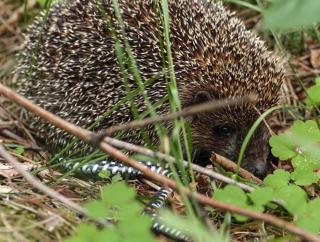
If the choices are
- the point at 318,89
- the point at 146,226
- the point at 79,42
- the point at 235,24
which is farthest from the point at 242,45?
the point at 146,226

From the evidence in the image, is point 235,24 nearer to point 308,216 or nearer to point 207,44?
point 207,44

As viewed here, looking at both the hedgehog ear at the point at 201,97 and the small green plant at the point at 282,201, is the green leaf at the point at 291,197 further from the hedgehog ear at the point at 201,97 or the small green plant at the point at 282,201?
the hedgehog ear at the point at 201,97

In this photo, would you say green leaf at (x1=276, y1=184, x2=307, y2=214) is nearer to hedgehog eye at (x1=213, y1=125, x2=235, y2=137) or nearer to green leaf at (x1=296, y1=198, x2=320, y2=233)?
green leaf at (x1=296, y1=198, x2=320, y2=233)

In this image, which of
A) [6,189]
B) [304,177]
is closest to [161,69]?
[304,177]

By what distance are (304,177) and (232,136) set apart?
3.18 feet

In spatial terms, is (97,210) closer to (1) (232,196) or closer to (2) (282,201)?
(1) (232,196)

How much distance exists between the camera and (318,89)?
210 inches

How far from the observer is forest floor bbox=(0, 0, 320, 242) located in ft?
12.2

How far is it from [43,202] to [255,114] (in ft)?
6.87

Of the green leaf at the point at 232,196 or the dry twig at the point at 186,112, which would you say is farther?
the green leaf at the point at 232,196

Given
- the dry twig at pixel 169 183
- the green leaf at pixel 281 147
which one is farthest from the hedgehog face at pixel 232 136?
the dry twig at pixel 169 183

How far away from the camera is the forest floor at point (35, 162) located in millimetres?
3719

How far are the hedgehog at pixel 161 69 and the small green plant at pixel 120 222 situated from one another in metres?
2.10

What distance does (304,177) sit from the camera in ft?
15.5
